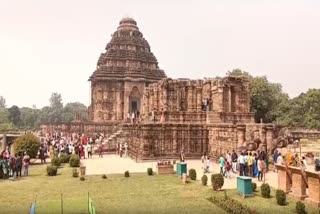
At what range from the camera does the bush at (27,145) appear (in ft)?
79.4

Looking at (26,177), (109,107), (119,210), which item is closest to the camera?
(119,210)

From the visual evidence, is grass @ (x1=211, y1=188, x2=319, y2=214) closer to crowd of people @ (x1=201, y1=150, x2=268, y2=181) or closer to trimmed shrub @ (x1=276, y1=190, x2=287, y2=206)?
trimmed shrub @ (x1=276, y1=190, x2=287, y2=206)

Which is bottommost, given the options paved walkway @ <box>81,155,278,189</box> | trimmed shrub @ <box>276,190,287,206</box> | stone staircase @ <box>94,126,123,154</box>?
trimmed shrub @ <box>276,190,287,206</box>

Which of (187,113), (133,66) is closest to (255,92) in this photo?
(133,66)

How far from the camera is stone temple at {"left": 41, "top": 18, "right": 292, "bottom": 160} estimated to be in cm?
2545

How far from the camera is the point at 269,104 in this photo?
52.5m

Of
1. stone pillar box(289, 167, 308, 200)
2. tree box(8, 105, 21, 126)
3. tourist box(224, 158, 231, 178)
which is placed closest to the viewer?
stone pillar box(289, 167, 308, 200)

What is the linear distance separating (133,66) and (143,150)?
24545 millimetres

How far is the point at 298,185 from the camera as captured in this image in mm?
13711

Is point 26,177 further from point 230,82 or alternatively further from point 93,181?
point 230,82

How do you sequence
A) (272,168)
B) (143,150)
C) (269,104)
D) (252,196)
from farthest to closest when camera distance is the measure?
(269,104)
(143,150)
(272,168)
(252,196)

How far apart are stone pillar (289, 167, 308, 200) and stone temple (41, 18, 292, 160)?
21.9 ft

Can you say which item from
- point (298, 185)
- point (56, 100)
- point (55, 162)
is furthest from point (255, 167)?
point (56, 100)

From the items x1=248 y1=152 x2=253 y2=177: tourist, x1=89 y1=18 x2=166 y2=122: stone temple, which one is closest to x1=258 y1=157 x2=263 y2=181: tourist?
x1=248 y1=152 x2=253 y2=177: tourist
